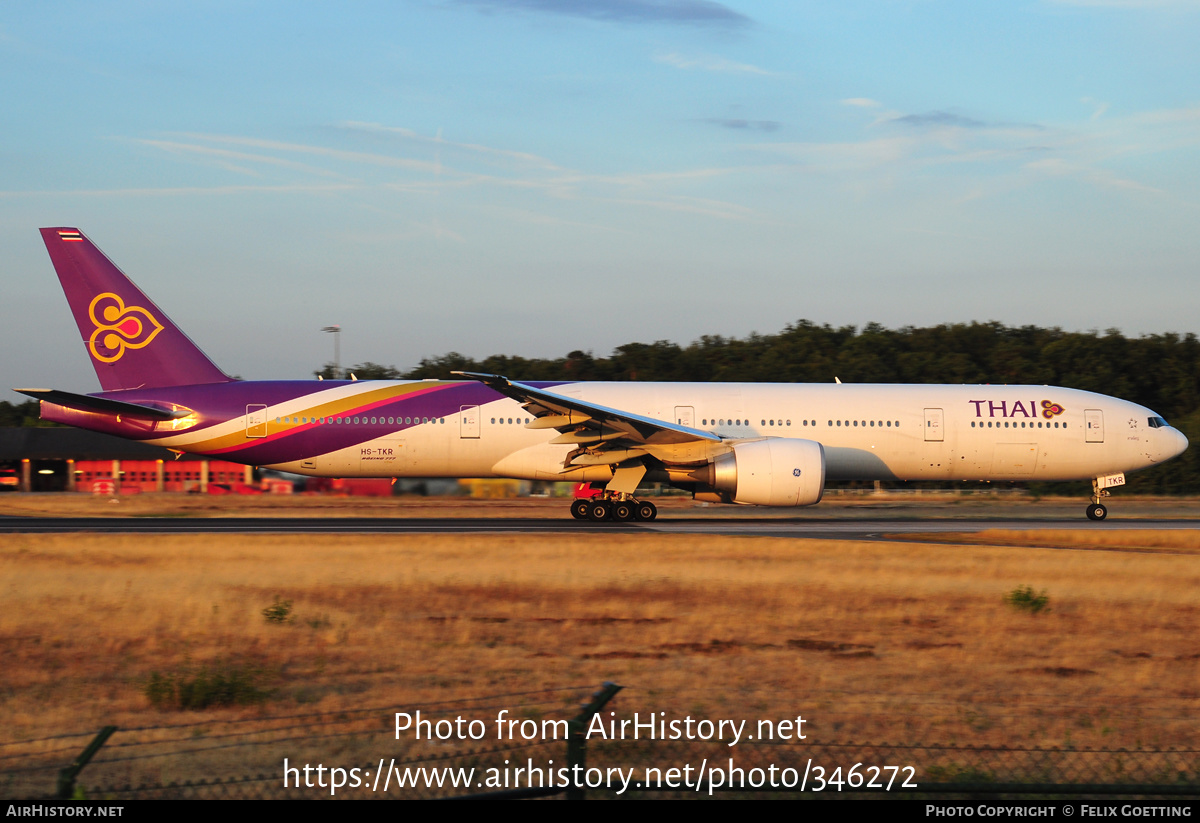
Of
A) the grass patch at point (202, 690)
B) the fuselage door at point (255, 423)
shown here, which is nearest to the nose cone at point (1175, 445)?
the fuselage door at point (255, 423)

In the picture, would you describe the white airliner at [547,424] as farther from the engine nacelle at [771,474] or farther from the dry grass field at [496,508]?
the dry grass field at [496,508]

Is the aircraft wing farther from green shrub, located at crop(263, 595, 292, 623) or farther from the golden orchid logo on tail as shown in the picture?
green shrub, located at crop(263, 595, 292, 623)

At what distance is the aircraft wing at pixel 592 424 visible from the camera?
1911 cm

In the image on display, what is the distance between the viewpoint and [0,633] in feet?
29.9

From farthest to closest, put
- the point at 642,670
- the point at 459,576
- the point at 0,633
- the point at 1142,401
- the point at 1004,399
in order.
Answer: the point at 1142,401 < the point at 1004,399 < the point at 459,576 < the point at 0,633 < the point at 642,670

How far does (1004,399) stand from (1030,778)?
1967cm

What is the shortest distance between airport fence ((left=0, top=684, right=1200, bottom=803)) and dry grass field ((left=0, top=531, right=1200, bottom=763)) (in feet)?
→ 2.04

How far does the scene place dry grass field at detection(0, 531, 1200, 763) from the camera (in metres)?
7.12

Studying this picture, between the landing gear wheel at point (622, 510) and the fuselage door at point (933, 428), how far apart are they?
24.0ft

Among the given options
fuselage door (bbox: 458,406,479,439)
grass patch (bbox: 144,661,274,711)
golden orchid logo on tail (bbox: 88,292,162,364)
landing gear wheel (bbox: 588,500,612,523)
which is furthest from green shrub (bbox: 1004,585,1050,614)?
golden orchid logo on tail (bbox: 88,292,162,364)

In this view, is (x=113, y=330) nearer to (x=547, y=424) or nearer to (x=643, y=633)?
(x=547, y=424)

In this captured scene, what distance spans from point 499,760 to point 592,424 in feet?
47.9

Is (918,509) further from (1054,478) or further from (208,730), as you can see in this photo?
(208,730)
